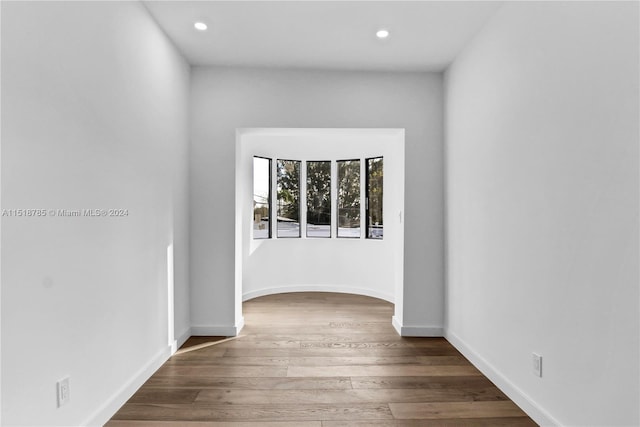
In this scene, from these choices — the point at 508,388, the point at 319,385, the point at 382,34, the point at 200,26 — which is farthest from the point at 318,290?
the point at 200,26

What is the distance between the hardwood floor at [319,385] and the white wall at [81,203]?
30 cm

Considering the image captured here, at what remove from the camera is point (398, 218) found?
12.1 ft

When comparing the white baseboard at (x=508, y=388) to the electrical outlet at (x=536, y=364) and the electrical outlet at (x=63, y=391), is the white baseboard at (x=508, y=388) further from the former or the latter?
the electrical outlet at (x=63, y=391)

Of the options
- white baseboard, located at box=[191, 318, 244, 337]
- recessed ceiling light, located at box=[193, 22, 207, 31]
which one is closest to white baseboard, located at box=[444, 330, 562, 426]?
white baseboard, located at box=[191, 318, 244, 337]

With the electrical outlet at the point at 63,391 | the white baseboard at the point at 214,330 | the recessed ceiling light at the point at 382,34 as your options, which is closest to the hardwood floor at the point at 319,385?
the white baseboard at the point at 214,330

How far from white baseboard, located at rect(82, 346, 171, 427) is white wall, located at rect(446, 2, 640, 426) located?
247 centimetres

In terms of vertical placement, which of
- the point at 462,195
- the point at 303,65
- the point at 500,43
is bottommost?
the point at 462,195

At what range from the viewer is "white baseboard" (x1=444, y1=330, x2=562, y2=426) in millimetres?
1919

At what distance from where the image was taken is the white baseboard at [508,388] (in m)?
1.92

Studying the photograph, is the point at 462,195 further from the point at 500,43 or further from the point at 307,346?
the point at 307,346

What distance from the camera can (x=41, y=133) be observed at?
4.98 feet

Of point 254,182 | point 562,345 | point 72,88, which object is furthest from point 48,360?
point 254,182

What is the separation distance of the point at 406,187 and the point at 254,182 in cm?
255

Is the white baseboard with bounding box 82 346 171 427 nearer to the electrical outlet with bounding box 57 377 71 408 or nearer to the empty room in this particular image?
the empty room
